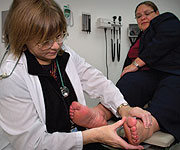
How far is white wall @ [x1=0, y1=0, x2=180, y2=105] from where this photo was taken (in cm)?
199

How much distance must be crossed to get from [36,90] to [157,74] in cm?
96

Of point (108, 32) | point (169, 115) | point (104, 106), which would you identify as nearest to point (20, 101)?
point (104, 106)

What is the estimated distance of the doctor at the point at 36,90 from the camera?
720 mm

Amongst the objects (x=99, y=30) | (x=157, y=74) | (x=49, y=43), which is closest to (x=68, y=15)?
(x=99, y=30)

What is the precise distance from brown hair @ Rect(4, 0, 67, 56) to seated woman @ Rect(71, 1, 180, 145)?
0.41 m

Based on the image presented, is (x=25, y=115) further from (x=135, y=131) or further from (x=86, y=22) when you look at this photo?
(x=86, y=22)

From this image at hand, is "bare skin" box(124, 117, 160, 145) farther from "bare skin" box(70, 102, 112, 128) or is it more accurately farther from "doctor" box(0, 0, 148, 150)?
"bare skin" box(70, 102, 112, 128)

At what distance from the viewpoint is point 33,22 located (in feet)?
2.31

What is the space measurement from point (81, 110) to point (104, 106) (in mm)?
260

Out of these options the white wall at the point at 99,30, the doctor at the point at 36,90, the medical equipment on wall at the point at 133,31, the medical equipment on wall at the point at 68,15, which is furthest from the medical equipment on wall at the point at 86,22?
the doctor at the point at 36,90

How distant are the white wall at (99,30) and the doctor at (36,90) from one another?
1.16 meters

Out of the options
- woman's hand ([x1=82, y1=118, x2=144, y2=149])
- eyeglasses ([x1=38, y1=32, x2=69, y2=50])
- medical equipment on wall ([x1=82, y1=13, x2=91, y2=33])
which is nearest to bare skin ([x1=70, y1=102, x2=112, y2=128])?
woman's hand ([x1=82, y1=118, x2=144, y2=149])

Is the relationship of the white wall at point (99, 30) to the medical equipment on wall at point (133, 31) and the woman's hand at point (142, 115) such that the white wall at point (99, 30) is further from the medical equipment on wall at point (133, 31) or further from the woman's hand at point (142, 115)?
the woman's hand at point (142, 115)

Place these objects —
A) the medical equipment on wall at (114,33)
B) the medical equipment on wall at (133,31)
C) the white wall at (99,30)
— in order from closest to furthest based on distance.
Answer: the white wall at (99,30) < the medical equipment on wall at (114,33) < the medical equipment on wall at (133,31)
